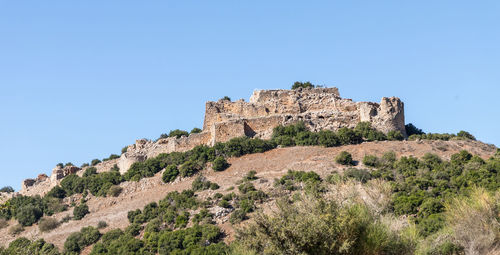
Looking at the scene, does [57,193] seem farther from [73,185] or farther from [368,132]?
[368,132]

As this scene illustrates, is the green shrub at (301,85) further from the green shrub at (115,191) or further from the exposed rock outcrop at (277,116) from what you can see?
the green shrub at (115,191)

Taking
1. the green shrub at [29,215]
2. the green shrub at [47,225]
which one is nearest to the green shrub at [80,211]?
the green shrub at [47,225]

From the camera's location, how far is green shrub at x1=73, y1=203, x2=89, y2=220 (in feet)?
139

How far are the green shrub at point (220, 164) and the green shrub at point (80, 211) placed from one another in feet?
24.9

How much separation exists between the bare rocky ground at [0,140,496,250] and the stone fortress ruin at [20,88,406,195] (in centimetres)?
217

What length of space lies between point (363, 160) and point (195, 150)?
9921 mm

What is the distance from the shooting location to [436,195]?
35.3 meters

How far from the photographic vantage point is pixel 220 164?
138 ft

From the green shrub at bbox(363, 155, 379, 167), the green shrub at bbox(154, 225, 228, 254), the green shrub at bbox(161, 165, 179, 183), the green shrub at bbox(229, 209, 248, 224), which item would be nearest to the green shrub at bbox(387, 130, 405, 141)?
the green shrub at bbox(363, 155, 379, 167)

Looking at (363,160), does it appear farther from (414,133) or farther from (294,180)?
(414,133)

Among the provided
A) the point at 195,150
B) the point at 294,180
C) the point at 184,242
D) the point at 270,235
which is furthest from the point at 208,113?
the point at 270,235

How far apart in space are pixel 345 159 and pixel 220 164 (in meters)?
6.96

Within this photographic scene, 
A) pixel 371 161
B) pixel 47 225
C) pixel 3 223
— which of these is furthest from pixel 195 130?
pixel 371 161

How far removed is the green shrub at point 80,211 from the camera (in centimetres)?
4250
